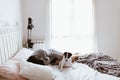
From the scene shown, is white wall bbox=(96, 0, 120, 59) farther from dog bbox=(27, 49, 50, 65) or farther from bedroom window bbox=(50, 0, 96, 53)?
dog bbox=(27, 49, 50, 65)

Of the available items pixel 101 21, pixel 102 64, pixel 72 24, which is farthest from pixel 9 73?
pixel 101 21

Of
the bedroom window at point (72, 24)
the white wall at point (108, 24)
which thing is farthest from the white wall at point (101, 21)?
the bedroom window at point (72, 24)

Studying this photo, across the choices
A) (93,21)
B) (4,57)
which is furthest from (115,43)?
(4,57)

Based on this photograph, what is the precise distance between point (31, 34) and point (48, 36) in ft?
1.43

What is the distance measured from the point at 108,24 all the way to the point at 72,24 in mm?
949

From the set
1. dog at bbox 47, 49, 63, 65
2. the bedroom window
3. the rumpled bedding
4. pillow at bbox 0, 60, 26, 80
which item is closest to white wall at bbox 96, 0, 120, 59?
the bedroom window

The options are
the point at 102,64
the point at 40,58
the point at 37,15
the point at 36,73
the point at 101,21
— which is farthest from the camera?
the point at 101,21

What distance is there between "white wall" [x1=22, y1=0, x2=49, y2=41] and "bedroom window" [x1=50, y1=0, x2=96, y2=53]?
0.75 ft

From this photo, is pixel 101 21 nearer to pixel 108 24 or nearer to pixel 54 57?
pixel 108 24

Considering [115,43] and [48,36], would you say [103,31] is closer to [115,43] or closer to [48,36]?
[115,43]

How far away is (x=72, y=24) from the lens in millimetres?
4480

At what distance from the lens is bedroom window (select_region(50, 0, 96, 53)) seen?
4.45m

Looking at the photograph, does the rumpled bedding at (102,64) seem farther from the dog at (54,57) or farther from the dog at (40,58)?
the dog at (40,58)

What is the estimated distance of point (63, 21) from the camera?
14.7 ft
